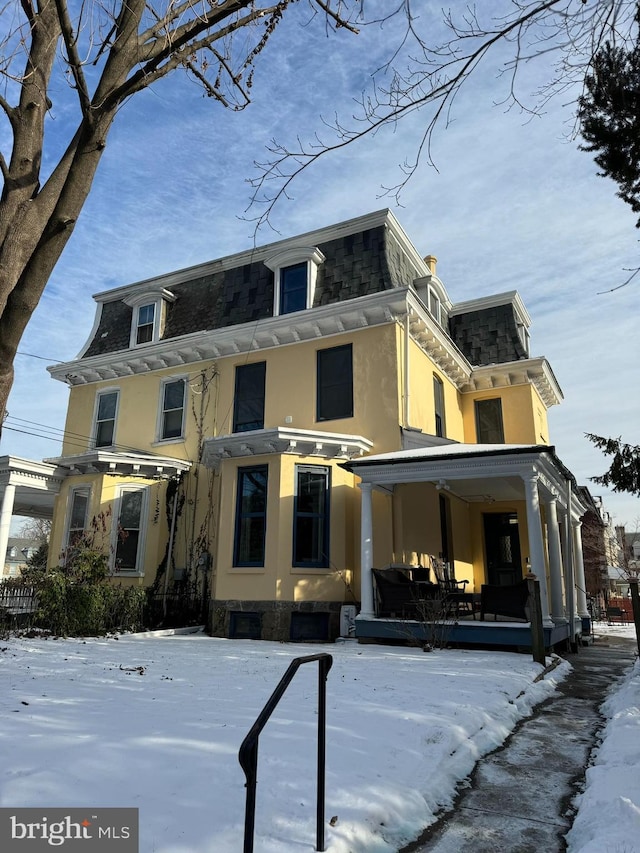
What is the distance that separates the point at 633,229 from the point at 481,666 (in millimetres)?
5410

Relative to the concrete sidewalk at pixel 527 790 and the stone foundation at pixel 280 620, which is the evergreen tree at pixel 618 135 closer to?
the concrete sidewalk at pixel 527 790

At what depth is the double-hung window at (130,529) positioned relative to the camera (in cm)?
1356

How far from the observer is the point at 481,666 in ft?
25.2

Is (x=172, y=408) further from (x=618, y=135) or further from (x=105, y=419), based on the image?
(x=618, y=135)

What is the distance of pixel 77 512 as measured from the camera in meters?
14.4

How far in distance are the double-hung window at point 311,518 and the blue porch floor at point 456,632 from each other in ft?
5.45

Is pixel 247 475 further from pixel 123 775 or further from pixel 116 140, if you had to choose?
pixel 123 775

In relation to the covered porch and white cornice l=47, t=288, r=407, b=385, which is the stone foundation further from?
white cornice l=47, t=288, r=407, b=385

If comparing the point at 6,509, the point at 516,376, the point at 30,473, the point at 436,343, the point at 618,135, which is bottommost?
the point at 6,509

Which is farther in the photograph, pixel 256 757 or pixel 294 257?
pixel 294 257

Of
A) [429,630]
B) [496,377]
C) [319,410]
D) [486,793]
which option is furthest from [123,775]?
[496,377]

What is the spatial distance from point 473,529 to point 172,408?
8359 millimetres

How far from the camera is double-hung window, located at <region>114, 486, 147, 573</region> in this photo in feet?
44.5

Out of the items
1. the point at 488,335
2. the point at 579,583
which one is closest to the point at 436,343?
the point at 488,335
